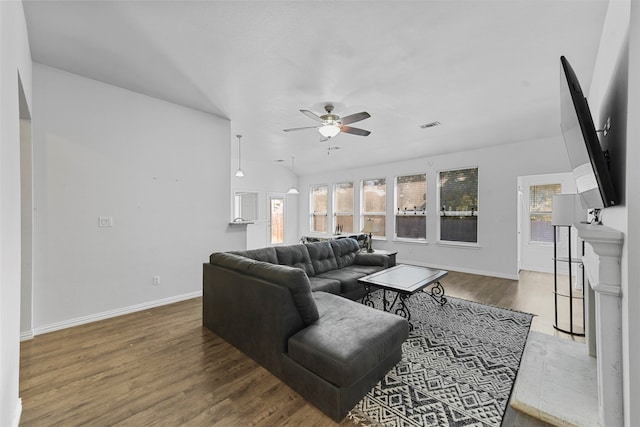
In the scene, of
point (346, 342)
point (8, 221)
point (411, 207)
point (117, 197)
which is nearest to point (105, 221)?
point (117, 197)

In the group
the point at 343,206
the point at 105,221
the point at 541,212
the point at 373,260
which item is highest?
the point at 343,206

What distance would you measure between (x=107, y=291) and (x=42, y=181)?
143cm

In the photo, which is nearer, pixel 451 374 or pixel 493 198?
pixel 451 374

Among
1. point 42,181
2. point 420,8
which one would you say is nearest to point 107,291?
point 42,181

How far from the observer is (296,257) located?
3734mm

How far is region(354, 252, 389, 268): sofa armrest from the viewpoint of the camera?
434 cm

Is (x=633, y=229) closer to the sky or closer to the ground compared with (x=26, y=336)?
closer to the sky

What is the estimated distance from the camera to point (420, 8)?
2.02 m

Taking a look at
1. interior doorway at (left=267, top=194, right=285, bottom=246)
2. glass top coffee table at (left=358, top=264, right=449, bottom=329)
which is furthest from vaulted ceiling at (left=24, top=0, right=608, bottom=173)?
interior doorway at (left=267, top=194, right=285, bottom=246)

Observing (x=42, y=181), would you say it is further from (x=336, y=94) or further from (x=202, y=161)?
(x=336, y=94)

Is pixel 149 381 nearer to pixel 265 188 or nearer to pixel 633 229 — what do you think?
pixel 633 229

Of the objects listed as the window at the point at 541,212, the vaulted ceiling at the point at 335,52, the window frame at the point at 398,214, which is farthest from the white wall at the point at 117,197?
the window at the point at 541,212

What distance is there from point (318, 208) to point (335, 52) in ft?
21.2

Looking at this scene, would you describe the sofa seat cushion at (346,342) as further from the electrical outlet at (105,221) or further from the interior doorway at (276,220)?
the interior doorway at (276,220)
